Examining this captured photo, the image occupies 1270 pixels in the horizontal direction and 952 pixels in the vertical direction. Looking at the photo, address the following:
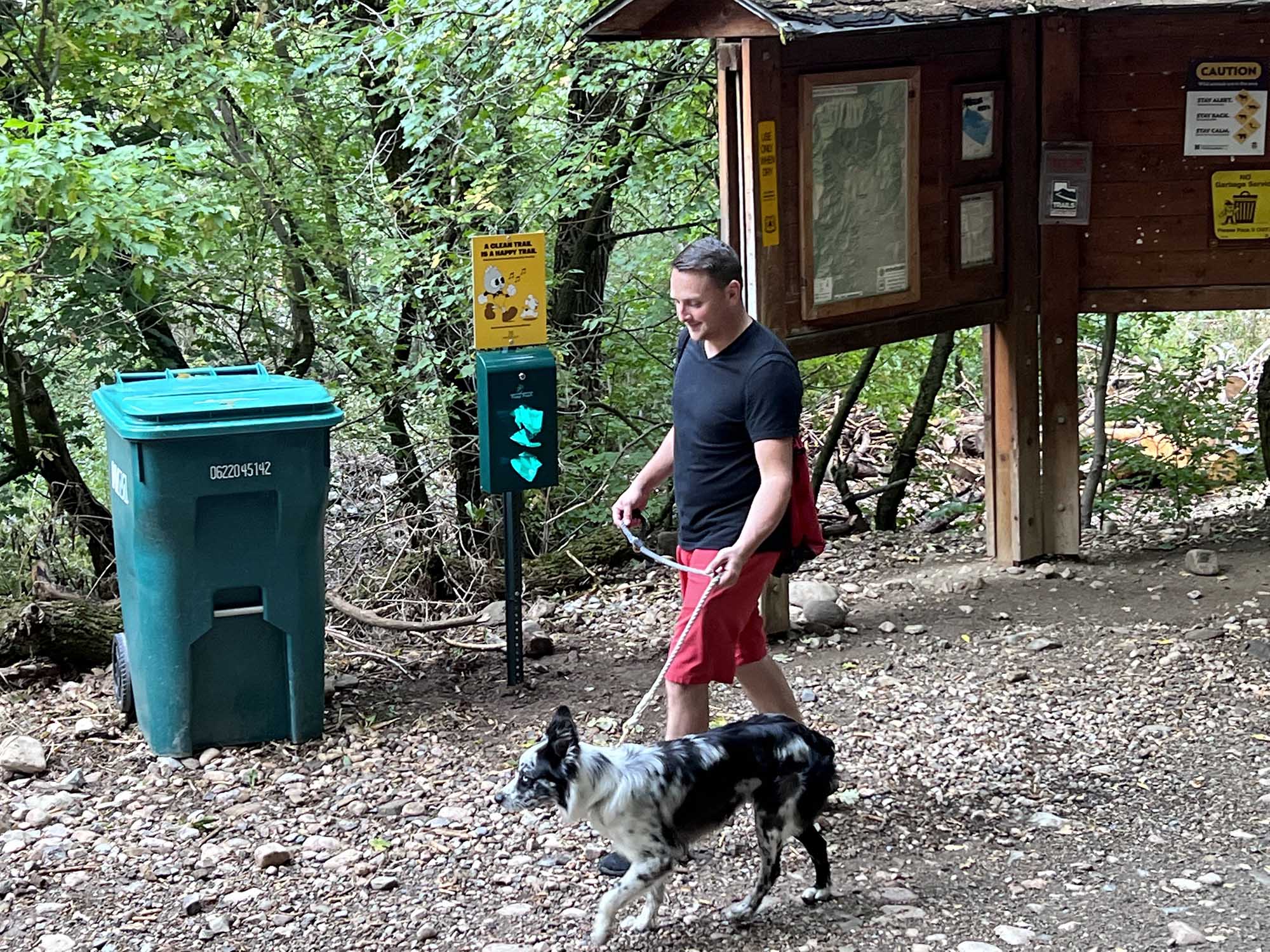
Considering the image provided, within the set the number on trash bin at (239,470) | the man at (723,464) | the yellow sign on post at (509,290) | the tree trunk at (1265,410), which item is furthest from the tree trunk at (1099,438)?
the number on trash bin at (239,470)

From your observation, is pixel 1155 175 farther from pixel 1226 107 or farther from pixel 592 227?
pixel 592 227

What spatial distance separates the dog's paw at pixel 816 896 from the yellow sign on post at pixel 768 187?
9.84ft

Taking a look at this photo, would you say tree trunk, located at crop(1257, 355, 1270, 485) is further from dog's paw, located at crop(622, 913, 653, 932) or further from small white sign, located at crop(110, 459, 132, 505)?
small white sign, located at crop(110, 459, 132, 505)

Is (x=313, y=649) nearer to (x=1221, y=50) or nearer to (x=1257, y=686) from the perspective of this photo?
(x=1257, y=686)

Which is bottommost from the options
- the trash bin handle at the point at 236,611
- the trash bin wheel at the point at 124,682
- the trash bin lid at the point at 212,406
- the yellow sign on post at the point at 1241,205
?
the trash bin wheel at the point at 124,682

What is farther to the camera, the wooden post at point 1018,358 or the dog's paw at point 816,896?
the wooden post at point 1018,358

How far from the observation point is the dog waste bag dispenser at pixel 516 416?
19.2ft

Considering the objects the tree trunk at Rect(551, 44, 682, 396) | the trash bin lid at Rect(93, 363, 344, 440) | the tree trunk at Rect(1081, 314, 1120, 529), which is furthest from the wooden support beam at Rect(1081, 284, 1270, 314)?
the trash bin lid at Rect(93, 363, 344, 440)

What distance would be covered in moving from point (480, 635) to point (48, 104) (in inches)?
148

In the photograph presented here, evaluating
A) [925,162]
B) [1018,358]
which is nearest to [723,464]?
[925,162]

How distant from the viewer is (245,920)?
13.6 feet

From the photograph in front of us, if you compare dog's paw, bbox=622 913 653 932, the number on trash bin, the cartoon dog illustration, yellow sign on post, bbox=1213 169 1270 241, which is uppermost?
yellow sign on post, bbox=1213 169 1270 241

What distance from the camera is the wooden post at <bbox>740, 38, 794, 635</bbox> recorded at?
5906 mm

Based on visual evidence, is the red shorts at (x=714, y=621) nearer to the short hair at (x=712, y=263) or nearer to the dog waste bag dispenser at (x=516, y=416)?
the short hair at (x=712, y=263)
